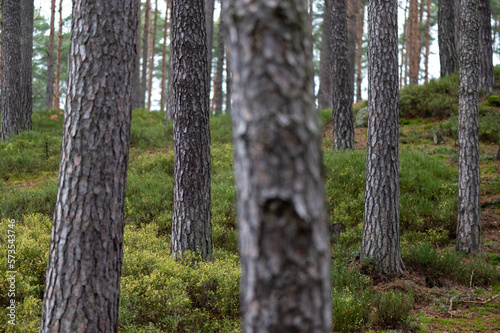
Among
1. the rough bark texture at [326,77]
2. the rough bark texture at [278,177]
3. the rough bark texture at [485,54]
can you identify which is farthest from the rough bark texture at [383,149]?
the rough bark texture at [326,77]

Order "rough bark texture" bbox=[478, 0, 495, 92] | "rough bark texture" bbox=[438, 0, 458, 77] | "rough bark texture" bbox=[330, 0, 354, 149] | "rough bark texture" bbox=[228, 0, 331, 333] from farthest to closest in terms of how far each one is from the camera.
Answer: "rough bark texture" bbox=[438, 0, 458, 77]
"rough bark texture" bbox=[478, 0, 495, 92]
"rough bark texture" bbox=[330, 0, 354, 149]
"rough bark texture" bbox=[228, 0, 331, 333]

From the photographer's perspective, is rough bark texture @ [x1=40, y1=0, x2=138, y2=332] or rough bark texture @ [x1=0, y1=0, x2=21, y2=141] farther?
rough bark texture @ [x1=0, y1=0, x2=21, y2=141]

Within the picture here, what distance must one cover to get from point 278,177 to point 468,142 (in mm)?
7807

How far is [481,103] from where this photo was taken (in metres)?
14.7

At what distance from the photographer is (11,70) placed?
1358 centimetres

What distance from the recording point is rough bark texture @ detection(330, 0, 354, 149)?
1207cm

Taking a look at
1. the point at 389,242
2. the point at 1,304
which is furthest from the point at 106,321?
the point at 389,242

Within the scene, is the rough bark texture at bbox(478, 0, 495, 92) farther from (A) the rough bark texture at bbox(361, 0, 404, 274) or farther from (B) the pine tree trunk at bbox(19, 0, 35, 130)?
(B) the pine tree trunk at bbox(19, 0, 35, 130)

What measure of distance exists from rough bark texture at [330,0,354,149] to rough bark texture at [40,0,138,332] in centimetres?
938

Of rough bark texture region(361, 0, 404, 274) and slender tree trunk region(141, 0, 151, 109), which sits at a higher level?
slender tree trunk region(141, 0, 151, 109)

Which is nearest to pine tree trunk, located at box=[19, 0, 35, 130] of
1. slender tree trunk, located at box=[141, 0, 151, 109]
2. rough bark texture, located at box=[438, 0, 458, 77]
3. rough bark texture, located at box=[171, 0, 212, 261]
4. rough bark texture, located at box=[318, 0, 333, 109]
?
rough bark texture, located at box=[171, 0, 212, 261]

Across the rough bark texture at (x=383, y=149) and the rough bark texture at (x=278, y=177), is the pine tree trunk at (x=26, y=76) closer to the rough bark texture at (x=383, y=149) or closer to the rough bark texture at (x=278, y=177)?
the rough bark texture at (x=383, y=149)

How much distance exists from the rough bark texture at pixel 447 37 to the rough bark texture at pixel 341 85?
7.38 meters

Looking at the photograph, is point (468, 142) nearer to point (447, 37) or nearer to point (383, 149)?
point (383, 149)
